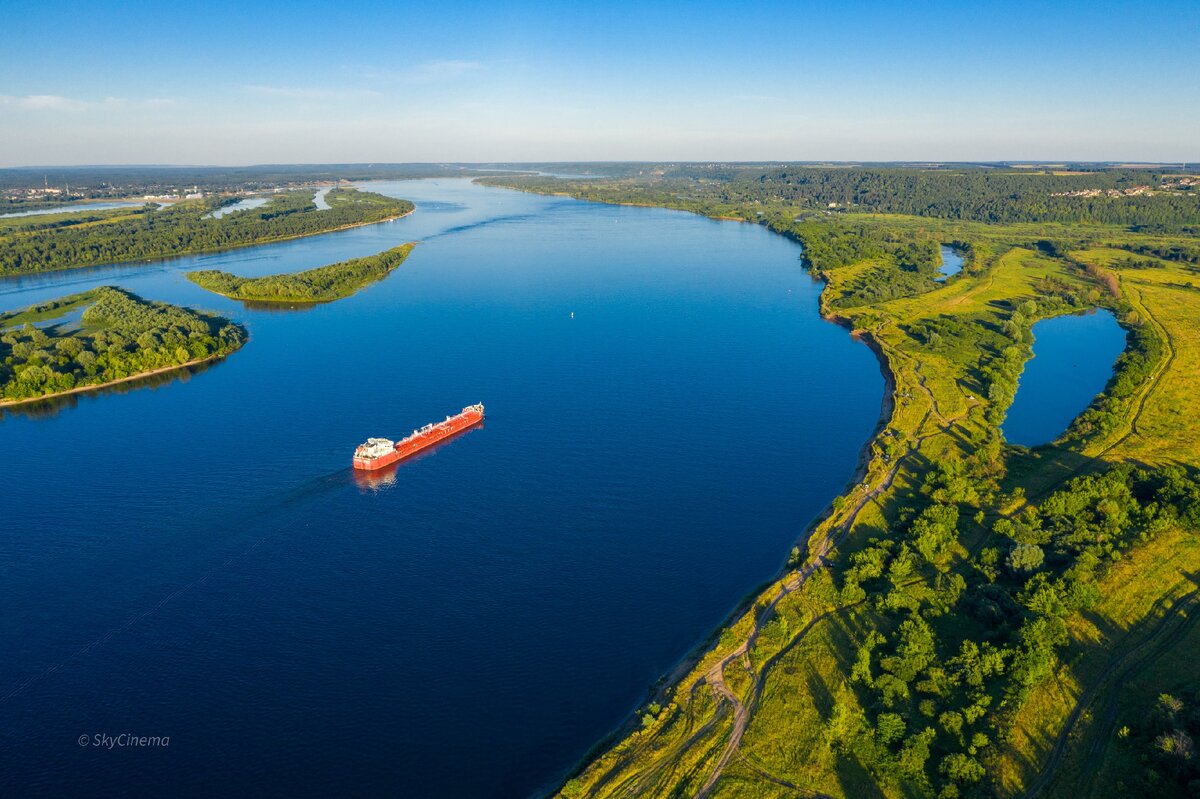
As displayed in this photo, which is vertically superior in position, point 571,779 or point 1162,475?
point 1162,475

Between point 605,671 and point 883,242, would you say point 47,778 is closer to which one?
point 605,671

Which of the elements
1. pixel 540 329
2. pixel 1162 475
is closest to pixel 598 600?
pixel 1162 475

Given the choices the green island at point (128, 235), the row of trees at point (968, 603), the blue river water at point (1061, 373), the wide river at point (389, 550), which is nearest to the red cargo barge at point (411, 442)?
the wide river at point (389, 550)

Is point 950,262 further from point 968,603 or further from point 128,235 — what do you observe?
point 128,235

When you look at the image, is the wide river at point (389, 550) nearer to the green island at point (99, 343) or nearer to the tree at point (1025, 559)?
the green island at point (99, 343)

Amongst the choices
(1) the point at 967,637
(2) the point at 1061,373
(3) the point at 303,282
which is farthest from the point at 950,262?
(1) the point at 967,637

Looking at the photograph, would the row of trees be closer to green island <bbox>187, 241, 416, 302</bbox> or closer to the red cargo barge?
the red cargo barge

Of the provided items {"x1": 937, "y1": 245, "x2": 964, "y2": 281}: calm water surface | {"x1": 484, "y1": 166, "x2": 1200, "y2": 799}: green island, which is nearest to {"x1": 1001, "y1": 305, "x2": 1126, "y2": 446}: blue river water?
{"x1": 484, "y1": 166, "x2": 1200, "y2": 799}: green island

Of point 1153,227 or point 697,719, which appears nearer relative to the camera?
point 697,719
